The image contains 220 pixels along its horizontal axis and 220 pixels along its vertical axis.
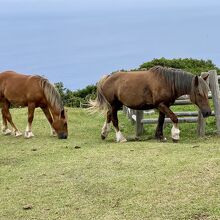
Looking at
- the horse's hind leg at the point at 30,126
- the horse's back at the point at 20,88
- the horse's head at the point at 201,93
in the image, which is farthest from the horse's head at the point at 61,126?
the horse's head at the point at 201,93

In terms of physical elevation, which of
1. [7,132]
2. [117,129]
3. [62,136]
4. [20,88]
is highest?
[20,88]

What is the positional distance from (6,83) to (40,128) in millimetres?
1927

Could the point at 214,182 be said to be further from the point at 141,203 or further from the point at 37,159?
the point at 37,159

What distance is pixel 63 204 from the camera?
22.7 ft

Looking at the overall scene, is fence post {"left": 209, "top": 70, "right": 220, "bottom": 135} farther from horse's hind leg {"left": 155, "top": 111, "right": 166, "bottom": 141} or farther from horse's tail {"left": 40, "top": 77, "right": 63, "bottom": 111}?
horse's tail {"left": 40, "top": 77, "right": 63, "bottom": 111}

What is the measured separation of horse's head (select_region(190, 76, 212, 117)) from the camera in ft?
35.1

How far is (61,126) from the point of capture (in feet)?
41.2

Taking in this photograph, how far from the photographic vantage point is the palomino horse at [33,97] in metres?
12.7

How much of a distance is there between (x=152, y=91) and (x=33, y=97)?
313 cm

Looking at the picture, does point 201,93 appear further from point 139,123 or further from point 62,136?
point 62,136

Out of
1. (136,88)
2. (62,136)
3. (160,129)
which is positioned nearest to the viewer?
(136,88)

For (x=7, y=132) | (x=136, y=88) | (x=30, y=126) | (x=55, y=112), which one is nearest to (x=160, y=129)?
(x=136, y=88)

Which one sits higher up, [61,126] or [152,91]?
[152,91]

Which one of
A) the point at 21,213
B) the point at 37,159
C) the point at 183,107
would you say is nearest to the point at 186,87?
the point at 37,159
